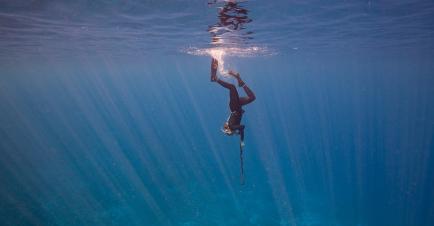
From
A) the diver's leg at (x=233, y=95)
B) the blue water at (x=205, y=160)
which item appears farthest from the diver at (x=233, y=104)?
the blue water at (x=205, y=160)

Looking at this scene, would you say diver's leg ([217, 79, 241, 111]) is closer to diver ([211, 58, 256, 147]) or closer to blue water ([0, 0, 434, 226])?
diver ([211, 58, 256, 147])

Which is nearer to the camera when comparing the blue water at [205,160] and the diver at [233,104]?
the diver at [233,104]

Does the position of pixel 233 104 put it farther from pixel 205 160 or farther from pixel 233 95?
pixel 205 160

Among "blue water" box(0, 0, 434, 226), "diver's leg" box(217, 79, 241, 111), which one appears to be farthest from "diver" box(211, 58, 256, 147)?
"blue water" box(0, 0, 434, 226)

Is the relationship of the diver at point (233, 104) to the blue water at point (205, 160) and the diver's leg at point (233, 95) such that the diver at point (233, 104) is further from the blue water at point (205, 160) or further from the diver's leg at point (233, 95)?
the blue water at point (205, 160)

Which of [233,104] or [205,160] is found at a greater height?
[233,104]

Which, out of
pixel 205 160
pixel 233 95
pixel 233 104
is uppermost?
pixel 233 95

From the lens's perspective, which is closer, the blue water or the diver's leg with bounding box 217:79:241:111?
the diver's leg with bounding box 217:79:241:111

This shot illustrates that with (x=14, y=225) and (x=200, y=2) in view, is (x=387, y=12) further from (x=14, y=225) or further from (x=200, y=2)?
(x=14, y=225)

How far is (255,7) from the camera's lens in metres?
12.5

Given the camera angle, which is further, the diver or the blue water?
the blue water

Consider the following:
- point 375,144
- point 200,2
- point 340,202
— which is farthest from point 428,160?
point 200,2

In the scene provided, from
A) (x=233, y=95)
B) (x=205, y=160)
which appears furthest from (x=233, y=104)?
(x=205, y=160)

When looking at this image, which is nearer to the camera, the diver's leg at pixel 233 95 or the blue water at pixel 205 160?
the diver's leg at pixel 233 95
